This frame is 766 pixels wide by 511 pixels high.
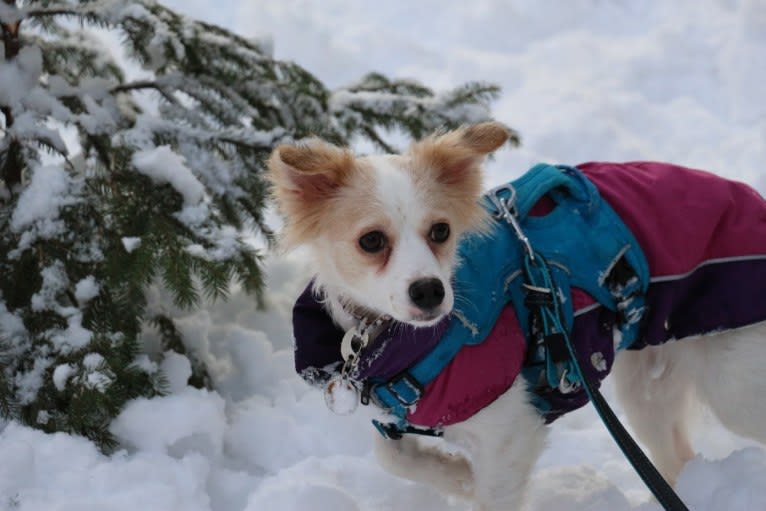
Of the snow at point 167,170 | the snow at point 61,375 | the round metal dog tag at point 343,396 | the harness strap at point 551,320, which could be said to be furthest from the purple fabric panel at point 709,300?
the snow at point 61,375

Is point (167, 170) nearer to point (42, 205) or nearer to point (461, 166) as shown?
point (42, 205)

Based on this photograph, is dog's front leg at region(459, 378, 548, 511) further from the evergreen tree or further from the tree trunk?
the tree trunk

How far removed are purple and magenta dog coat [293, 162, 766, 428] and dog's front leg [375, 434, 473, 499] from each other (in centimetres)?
30

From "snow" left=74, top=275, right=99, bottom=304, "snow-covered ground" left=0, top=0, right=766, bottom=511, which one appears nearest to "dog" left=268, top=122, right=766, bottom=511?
"snow-covered ground" left=0, top=0, right=766, bottom=511

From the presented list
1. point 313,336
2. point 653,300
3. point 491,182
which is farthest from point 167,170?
point 491,182

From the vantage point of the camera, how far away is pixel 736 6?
661cm

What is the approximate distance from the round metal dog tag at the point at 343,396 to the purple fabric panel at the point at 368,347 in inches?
1.6

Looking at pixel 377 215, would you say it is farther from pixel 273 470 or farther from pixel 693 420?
pixel 693 420

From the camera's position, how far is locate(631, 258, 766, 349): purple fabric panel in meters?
2.24

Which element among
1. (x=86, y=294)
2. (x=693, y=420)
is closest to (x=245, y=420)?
(x=86, y=294)

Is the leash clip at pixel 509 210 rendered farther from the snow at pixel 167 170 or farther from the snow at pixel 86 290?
the snow at pixel 86 290

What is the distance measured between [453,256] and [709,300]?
0.77m

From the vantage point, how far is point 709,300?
2283 millimetres

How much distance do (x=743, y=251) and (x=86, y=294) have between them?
2.20 meters
